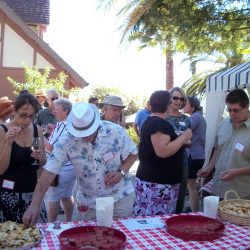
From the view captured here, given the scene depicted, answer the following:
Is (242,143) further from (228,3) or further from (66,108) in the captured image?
(228,3)

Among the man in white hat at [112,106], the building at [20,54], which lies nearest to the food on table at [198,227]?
the man in white hat at [112,106]

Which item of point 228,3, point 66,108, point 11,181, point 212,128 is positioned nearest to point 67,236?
point 11,181

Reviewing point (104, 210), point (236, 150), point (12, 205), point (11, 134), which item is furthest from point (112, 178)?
point (236, 150)

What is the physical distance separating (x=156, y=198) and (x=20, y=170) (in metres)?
1.14

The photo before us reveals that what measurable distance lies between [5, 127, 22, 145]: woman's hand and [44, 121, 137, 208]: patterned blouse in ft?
1.17

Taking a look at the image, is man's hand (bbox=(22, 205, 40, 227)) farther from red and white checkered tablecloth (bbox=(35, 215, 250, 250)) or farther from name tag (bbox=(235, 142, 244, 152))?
name tag (bbox=(235, 142, 244, 152))

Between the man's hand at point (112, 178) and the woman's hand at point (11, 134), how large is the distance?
2.41 ft

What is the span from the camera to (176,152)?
320 centimetres

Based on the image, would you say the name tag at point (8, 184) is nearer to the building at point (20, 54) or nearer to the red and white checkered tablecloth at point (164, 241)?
the red and white checkered tablecloth at point (164, 241)

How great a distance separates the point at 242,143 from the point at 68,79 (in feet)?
37.8

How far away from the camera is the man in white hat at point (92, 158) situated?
2.50 m

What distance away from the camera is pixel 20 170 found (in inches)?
119

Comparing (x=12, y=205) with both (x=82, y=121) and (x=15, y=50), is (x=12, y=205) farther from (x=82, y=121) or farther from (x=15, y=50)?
(x=15, y=50)

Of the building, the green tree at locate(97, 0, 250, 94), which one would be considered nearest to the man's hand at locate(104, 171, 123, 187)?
the green tree at locate(97, 0, 250, 94)
